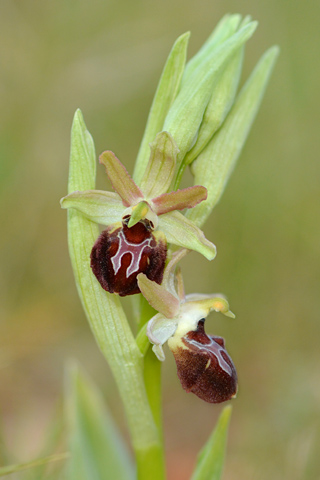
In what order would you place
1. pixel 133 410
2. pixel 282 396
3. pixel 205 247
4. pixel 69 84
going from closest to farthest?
1. pixel 205 247
2. pixel 133 410
3. pixel 282 396
4. pixel 69 84

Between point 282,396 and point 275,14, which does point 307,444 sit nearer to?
point 282,396

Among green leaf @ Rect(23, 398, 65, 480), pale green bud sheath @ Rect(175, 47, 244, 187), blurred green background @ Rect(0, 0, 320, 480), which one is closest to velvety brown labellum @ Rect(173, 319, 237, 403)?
pale green bud sheath @ Rect(175, 47, 244, 187)

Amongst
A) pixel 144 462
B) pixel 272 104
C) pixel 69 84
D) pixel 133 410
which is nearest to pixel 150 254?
pixel 133 410

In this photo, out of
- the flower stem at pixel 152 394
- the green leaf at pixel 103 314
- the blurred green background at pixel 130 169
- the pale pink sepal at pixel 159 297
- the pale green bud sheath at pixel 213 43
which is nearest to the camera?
the pale pink sepal at pixel 159 297

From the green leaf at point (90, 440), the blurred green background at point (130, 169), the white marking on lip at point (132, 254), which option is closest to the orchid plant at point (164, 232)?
the white marking on lip at point (132, 254)

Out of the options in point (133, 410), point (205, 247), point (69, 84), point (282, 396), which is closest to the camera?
point (205, 247)

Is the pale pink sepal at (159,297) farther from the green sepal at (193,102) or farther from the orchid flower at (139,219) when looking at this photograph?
the green sepal at (193,102)

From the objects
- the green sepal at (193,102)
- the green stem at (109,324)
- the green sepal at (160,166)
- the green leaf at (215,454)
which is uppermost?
the green sepal at (193,102)
